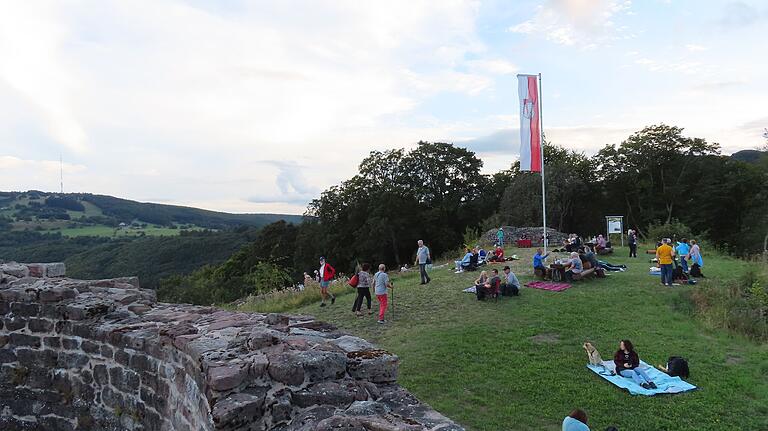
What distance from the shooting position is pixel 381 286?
1115cm

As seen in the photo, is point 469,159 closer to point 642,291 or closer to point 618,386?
point 642,291

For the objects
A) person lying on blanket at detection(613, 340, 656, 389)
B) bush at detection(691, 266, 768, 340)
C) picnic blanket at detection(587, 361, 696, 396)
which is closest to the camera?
picnic blanket at detection(587, 361, 696, 396)

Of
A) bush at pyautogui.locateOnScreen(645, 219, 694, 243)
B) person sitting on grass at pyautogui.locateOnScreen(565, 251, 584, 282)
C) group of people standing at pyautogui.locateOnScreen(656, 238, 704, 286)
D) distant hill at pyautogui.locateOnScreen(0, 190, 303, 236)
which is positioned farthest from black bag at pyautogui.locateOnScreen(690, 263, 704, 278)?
distant hill at pyautogui.locateOnScreen(0, 190, 303, 236)

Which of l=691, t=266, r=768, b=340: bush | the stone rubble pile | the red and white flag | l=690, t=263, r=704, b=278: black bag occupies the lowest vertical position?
l=691, t=266, r=768, b=340: bush

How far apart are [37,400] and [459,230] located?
36455 millimetres

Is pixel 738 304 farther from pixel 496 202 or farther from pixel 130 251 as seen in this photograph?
pixel 130 251

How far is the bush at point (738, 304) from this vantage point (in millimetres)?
10211

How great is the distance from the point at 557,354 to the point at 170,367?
22.5 ft

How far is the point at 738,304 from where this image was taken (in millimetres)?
11391

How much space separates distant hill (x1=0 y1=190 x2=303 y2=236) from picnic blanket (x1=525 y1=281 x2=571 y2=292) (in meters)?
40.7

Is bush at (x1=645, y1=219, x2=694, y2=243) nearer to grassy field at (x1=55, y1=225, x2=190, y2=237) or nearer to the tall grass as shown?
the tall grass

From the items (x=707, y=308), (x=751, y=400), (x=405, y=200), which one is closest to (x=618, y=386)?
(x=751, y=400)

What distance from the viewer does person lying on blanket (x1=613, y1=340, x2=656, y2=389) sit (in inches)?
294

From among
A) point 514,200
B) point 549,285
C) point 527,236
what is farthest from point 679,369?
point 514,200
